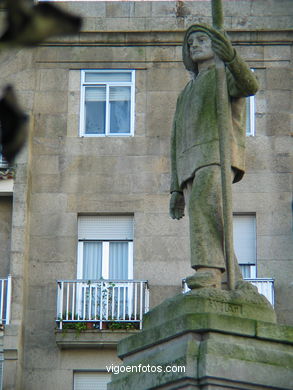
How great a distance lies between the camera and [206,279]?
883 cm

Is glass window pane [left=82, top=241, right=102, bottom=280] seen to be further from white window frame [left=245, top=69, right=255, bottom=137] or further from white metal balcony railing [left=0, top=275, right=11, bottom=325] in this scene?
white window frame [left=245, top=69, right=255, bottom=137]

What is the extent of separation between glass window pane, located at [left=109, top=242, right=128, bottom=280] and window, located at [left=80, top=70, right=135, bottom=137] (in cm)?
272

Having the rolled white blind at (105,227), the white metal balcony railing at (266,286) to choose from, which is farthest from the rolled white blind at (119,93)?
the white metal balcony railing at (266,286)

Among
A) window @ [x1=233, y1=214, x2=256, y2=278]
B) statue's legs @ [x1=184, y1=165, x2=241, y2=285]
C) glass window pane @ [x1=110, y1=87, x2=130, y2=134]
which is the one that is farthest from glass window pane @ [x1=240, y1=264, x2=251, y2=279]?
statue's legs @ [x1=184, y1=165, x2=241, y2=285]

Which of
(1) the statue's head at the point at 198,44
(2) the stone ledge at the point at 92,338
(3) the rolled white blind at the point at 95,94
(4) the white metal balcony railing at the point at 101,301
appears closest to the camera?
(1) the statue's head at the point at 198,44

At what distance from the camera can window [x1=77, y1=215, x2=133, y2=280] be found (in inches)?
976

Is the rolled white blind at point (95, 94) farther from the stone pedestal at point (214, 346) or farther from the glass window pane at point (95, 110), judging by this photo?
the stone pedestal at point (214, 346)

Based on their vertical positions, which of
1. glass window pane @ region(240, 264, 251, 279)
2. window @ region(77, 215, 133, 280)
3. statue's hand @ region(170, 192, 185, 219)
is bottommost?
statue's hand @ region(170, 192, 185, 219)

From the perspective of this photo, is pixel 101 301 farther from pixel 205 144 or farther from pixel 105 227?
pixel 205 144

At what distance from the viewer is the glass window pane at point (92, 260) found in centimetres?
2480

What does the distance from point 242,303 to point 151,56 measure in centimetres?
1782

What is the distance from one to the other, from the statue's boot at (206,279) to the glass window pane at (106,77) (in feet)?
55.9

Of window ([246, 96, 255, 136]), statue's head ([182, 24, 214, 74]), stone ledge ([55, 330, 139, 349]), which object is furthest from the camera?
window ([246, 96, 255, 136])

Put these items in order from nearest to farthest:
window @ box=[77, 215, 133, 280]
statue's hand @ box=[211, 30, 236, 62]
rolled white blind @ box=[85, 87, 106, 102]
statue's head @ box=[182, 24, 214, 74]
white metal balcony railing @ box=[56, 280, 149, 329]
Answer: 1. statue's hand @ box=[211, 30, 236, 62]
2. statue's head @ box=[182, 24, 214, 74]
3. white metal balcony railing @ box=[56, 280, 149, 329]
4. window @ box=[77, 215, 133, 280]
5. rolled white blind @ box=[85, 87, 106, 102]
